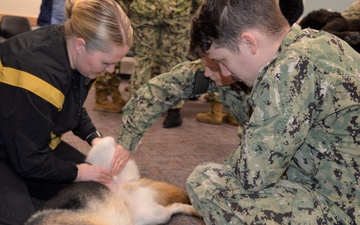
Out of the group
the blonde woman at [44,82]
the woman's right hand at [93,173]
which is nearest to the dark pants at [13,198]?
the blonde woman at [44,82]

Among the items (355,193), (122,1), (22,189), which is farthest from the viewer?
(122,1)

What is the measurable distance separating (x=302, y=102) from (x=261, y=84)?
0.12m

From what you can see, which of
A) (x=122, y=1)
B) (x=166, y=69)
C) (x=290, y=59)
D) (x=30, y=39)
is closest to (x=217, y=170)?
(x=290, y=59)

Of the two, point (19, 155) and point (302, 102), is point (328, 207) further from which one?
point (19, 155)

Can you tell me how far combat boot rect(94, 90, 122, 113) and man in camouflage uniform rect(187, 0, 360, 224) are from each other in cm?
257

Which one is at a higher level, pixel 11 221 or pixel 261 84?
pixel 261 84

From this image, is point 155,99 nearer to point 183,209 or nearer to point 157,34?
point 183,209

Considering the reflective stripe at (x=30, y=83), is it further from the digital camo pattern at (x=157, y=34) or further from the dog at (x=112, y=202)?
the digital camo pattern at (x=157, y=34)

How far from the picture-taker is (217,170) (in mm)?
1399

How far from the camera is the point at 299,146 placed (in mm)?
1171

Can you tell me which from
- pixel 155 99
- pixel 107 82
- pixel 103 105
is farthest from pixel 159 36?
pixel 155 99

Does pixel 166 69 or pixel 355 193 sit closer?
pixel 355 193

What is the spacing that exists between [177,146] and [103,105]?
1.16 metres

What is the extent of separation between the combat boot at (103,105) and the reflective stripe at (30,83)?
2274 mm
